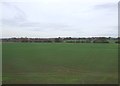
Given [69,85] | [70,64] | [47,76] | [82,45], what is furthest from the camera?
[82,45]

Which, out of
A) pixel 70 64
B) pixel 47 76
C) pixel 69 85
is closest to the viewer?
pixel 69 85

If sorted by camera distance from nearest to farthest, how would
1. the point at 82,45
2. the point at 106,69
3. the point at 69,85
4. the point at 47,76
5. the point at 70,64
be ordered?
the point at 69,85, the point at 47,76, the point at 106,69, the point at 70,64, the point at 82,45

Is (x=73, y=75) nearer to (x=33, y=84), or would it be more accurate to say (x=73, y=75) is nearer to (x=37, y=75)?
(x=37, y=75)

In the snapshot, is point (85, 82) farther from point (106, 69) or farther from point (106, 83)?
point (106, 69)

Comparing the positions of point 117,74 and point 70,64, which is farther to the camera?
point 70,64

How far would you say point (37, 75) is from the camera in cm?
932

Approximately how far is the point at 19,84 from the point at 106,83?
2410 millimetres

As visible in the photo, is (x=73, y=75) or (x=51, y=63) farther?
(x=51, y=63)

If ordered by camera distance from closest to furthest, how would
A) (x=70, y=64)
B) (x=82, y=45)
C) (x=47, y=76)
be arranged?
(x=47, y=76)
(x=70, y=64)
(x=82, y=45)

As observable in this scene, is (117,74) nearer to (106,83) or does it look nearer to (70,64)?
(106,83)

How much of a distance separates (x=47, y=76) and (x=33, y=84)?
1.33 m

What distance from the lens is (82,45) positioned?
2519cm

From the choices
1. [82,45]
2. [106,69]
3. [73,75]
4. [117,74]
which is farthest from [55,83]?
[82,45]

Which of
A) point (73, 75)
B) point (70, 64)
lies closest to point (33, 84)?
point (73, 75)
